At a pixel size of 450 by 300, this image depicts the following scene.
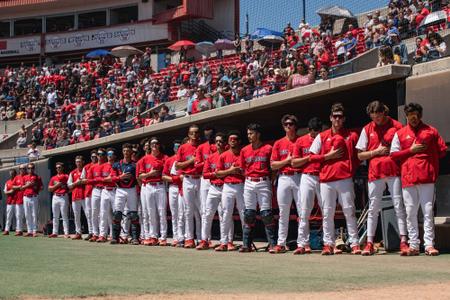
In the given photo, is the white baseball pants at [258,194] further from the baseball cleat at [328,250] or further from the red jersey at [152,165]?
the red jersey at [152,165]

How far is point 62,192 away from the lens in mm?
17844

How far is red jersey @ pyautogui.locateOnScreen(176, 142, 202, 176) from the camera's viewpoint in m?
12.3

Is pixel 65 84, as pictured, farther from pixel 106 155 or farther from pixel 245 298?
pixel 245 298

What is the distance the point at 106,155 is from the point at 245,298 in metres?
11.6

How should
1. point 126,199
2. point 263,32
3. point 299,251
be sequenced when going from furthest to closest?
point 263,32 < point 126,199 < point 299,251

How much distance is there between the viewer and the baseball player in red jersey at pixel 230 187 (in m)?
11.3

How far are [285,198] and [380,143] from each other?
65.3 inches

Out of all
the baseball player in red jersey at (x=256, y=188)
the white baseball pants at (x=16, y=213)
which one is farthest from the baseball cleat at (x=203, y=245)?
the white baseball pants at (x=16, y=213)

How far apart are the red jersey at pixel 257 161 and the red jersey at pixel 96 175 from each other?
5.07 metres

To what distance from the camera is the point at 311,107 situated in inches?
512

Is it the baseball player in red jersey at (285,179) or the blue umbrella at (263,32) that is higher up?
the blue umbrella at (263,32)

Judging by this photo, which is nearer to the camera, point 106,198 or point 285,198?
point 285,198

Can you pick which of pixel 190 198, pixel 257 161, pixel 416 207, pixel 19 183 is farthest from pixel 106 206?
pixel 416 207

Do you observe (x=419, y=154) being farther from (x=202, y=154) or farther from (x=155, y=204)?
(x=155, y=204)
